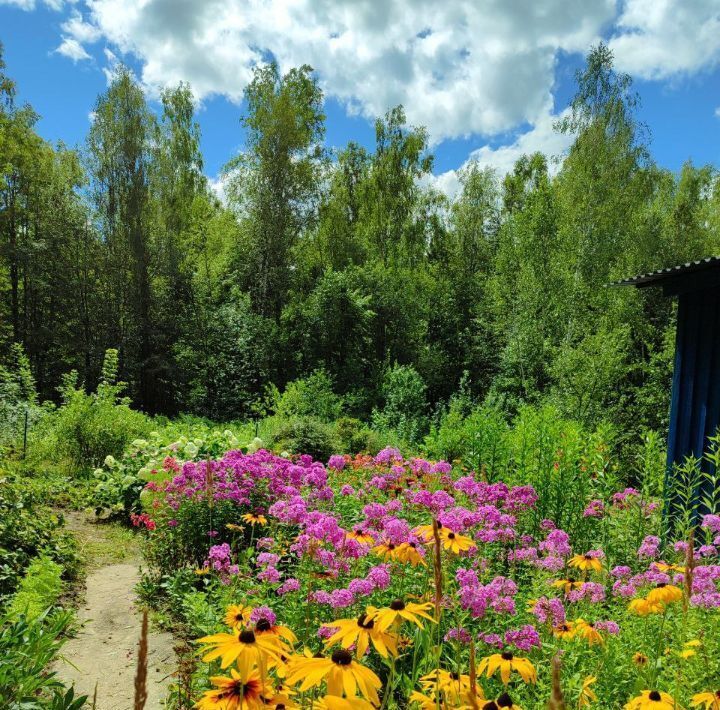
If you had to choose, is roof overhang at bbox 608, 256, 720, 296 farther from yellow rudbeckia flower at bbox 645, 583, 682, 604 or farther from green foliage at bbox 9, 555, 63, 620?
green foliage at bbox 9, 555, 63, 620

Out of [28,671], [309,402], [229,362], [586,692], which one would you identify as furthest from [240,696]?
[229,362]

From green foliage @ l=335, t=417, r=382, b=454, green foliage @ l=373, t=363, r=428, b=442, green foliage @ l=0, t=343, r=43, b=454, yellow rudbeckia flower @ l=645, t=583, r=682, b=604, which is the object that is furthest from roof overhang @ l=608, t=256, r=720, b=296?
green foliage @ l=0, t=343, r=43, b=454

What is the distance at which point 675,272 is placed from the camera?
16.0ft

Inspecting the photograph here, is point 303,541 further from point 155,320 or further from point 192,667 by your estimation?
point 155,320

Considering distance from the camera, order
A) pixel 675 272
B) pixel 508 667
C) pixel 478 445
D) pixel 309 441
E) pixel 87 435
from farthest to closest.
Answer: pixel 87 435 < pixel 309 441 < pixel 478 445 < pixel 675 272 < pixel 508 667

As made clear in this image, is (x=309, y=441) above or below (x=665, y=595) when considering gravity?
above

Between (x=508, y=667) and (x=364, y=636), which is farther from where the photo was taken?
(x=508, y=667)

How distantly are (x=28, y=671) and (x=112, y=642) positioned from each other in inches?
56.6

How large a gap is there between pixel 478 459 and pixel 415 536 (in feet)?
13.5

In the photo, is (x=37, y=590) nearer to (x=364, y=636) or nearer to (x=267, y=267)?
(x=364, y=636)

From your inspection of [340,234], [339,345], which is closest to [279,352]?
[339,345]

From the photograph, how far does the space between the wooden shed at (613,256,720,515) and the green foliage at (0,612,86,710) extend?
191 inches

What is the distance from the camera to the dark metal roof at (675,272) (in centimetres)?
461

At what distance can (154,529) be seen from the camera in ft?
15.4
